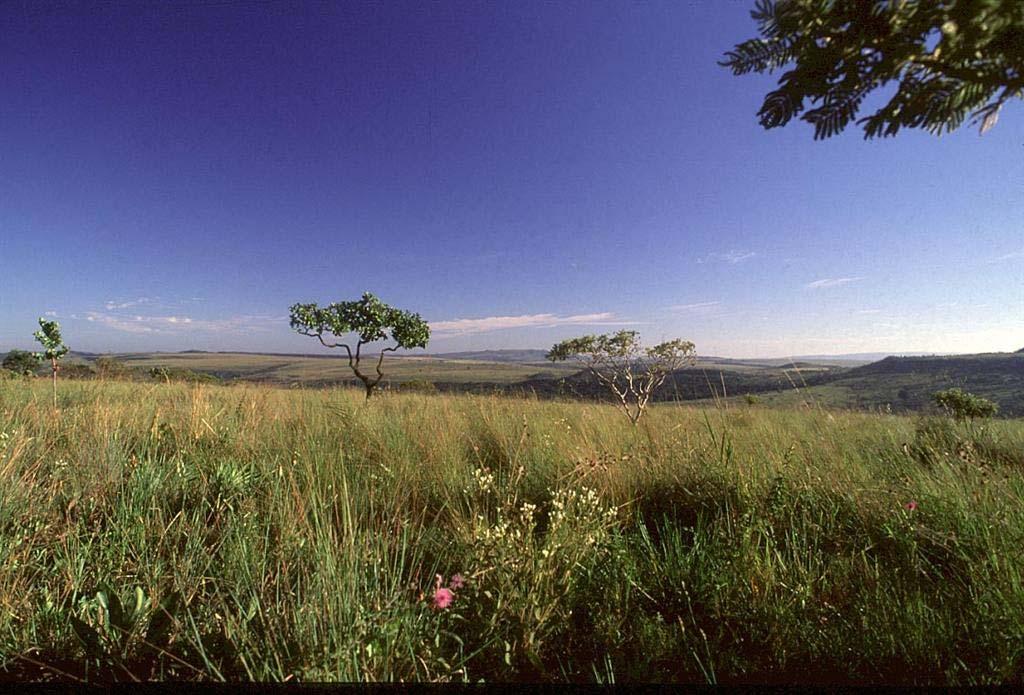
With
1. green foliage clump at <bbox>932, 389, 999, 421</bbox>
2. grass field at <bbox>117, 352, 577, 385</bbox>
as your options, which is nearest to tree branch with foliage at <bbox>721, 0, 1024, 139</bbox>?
green foliage clump at <bbox>932, 389, 999, 421</bbox>

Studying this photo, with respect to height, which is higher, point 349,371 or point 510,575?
point 510,575

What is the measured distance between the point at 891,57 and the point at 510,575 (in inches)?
79.7

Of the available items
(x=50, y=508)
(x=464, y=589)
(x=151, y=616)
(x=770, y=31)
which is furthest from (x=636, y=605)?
(x=50, y=508)

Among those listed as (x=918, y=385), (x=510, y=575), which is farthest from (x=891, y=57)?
(x=918, y=385)

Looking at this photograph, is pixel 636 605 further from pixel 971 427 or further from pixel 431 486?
pixel 971 427

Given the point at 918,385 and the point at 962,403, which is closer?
the point at 962,403

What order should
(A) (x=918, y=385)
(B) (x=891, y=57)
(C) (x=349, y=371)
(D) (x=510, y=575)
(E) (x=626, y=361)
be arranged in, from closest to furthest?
(B) (x=891, y=57) → (D) (x=510, y=575) → (E) (x=626, y=361) → (A) (x=918, y=385) → (C) (x=349, y=371)

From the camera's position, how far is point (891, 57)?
0.88 meters

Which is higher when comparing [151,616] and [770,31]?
[770,31]

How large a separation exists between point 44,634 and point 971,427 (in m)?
9.16

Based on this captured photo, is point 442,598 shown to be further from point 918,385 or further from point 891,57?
point 918,385

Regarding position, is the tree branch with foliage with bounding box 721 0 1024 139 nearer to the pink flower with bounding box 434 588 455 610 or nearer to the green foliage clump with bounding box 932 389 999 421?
the pink flower with bounding box 434 588 455 610

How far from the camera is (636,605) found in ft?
5.75

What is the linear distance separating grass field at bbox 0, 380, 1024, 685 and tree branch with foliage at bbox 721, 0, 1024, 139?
1.74 metres
